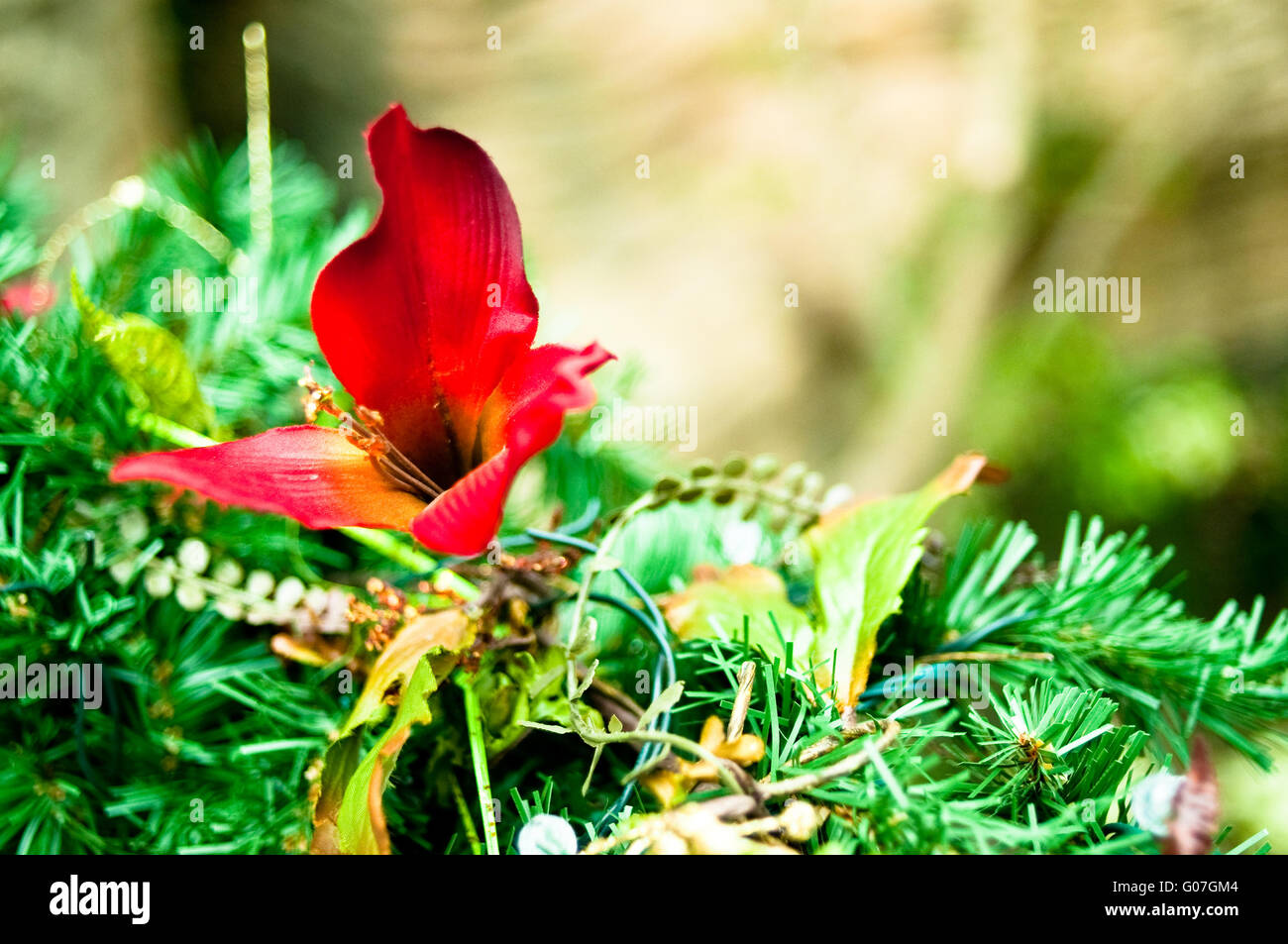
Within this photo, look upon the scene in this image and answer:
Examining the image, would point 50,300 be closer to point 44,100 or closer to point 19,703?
point 19,703

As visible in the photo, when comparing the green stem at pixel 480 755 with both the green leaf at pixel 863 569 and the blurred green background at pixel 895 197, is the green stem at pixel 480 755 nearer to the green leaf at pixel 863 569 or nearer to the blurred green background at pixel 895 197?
the green leaf at pixel 863 569

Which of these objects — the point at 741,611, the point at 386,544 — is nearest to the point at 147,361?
the point at 386,544

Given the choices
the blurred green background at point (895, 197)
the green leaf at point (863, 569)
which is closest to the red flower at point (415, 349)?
the green leaf at point (863, 569)


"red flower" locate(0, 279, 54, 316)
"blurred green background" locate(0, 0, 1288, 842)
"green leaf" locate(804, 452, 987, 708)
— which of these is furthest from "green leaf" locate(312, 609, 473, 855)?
"blurred green background" locate(0, 0, 1288, 842)

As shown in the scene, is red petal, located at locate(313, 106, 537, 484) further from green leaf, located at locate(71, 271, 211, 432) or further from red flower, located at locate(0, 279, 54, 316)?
red flower, located at locate(0, 279, 54, 316)

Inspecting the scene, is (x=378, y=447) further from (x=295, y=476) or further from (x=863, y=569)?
(x=863, y=569)
